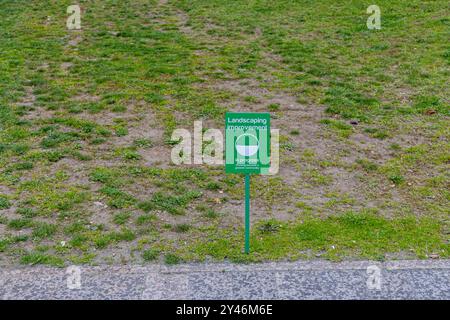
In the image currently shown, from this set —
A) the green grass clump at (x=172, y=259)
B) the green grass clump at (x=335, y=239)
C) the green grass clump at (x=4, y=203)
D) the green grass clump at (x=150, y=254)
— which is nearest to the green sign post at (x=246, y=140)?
the green grass clump at (x=335, y=239)

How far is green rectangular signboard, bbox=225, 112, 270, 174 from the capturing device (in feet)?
16.2

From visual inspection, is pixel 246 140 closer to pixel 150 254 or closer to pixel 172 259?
pixel 172 259

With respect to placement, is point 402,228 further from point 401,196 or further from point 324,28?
point 324,28

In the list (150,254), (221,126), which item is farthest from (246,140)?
(221,126)

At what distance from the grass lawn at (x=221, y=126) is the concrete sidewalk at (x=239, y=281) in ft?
0.69

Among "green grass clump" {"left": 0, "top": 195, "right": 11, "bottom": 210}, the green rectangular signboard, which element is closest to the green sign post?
the green rectangular signboard

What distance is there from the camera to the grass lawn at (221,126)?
5.50 metres

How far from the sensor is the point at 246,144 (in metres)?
4.94

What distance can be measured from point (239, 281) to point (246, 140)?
1212 millimetres

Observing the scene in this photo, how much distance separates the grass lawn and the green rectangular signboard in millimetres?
870

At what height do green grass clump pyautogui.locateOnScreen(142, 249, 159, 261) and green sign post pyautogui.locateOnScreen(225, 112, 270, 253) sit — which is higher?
green sign post pyautogui.locateOnScreen(225, 112, 270, 253)

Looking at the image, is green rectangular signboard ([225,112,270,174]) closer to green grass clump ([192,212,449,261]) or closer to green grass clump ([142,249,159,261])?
green grass clump ([192,212,449,261])

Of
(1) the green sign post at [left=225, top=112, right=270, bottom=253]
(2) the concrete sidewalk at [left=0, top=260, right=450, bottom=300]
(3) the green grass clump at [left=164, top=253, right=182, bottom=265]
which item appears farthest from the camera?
(3) the green grass clump at [left=164, top=253, right=182, bottom=265]

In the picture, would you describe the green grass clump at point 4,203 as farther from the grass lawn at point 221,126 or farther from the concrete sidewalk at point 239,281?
the concrete sidewalk at point 239,281
